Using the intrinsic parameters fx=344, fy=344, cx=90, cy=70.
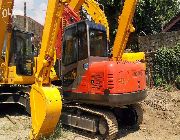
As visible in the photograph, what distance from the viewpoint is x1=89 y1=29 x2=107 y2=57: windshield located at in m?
9.14

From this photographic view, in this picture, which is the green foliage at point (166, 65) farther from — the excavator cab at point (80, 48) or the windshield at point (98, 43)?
the excavator cab at point (80, 48)

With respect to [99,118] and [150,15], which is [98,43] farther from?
[150,15]

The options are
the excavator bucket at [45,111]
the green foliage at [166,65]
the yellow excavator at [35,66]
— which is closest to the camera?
the excavator bucket at [45,111]

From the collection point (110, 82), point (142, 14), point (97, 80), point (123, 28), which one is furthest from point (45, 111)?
point (142, 14)

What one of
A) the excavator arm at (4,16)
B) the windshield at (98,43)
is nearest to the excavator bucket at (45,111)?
the windshield at (98,43)

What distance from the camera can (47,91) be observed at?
8164 mm

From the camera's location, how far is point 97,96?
28.4ft

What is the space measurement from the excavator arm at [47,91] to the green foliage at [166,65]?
762 centimetres

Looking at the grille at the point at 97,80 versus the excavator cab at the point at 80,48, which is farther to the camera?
the excavator cab at the point at 80,48

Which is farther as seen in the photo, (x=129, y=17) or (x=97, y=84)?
(x=129, y=17)

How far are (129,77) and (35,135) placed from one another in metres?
2.73

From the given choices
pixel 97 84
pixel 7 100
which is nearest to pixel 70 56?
pixel 97 84

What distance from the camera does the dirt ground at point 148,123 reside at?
8.99 meters

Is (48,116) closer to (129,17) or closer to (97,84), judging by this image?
(97,84)
